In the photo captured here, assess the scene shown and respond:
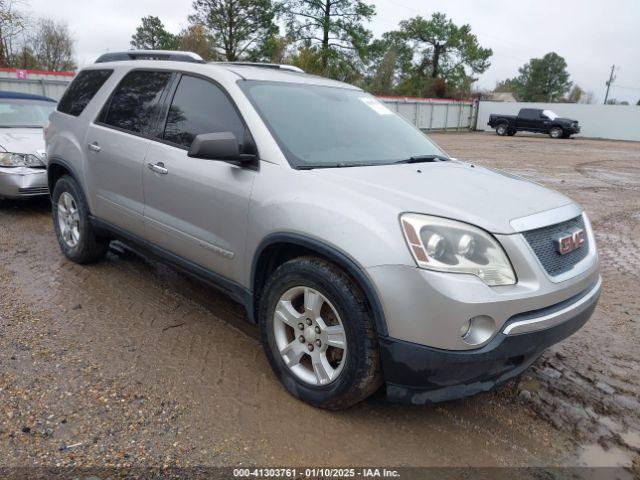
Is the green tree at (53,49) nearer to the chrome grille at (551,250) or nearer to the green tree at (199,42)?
the green tree at (199,42)

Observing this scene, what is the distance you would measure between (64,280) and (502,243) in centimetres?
379

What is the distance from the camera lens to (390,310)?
7.88 feet

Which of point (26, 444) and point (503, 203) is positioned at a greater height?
point (503, 203)

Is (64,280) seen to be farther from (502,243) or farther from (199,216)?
(502,243)

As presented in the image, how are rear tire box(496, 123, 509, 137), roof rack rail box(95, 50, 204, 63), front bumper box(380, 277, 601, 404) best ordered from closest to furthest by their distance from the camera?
front bumper box(380, 277, 601, 404)
roof rack rail box(95, 50, 204, 63)
rear tire box(496, 123, 509, 137)

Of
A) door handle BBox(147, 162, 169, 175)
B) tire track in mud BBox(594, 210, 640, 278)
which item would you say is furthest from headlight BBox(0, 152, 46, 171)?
tire track in mud BBox(594, 210, 640, 278)

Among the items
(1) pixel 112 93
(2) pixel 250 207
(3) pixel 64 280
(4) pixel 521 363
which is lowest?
(3) pixel 64 280

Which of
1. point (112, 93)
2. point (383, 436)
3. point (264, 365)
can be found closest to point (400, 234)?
point (383, 436)

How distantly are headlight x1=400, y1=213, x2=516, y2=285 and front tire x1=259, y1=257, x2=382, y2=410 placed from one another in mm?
397

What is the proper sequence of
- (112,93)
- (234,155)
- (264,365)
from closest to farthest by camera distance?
(234,155), (264,365), (112,93)

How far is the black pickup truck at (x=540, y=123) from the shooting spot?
3147 centimetres

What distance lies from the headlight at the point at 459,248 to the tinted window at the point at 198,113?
4.49ft

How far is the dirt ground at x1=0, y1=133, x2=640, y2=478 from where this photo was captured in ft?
8.34

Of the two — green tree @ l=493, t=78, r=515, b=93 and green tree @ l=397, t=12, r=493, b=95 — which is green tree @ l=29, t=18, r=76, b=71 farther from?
green tree @ l=493, t=78, r=515, b=93
